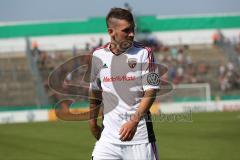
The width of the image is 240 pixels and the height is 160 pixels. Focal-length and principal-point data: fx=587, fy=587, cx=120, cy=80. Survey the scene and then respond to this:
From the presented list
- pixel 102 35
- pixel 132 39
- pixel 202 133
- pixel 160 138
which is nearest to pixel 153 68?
pixel 132 39

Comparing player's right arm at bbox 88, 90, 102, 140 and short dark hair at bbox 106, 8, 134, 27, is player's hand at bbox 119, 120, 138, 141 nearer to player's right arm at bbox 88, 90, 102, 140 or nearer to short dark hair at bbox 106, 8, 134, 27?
player's right arm at bbox 88, 90, 102, 140

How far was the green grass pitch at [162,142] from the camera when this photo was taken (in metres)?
14.8

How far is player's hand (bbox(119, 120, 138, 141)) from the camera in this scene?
5457 millimetres

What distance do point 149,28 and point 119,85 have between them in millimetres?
42682

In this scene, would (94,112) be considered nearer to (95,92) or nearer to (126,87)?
(95,92)

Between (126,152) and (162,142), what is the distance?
477 inches

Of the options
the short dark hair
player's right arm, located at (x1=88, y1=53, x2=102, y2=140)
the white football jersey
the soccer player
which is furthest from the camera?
player's right arm, located at (x1=88, y1=53, x2=102, y2=140)

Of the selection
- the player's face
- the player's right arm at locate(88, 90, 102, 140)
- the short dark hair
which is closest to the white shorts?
the player's right arm at locate(88, 90, 102, 140)

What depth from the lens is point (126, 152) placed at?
556 centimetres

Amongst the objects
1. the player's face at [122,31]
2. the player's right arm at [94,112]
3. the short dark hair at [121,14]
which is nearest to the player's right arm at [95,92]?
the player's right arm at [94,112]

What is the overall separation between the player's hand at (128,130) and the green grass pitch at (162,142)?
8.75 metres

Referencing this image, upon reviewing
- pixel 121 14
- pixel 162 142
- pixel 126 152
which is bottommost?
pixel 162 142

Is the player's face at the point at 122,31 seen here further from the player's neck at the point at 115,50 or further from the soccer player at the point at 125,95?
the player's neck at the point at 115,50

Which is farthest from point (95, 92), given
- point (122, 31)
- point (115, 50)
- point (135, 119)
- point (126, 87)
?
point (122, 31)
